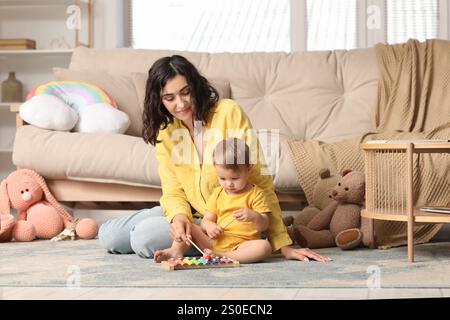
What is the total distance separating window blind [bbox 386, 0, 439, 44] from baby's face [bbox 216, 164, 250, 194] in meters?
2.93

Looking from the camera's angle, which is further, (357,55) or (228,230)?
(357,55)

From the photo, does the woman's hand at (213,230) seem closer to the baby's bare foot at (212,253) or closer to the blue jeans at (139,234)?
the baby's bare foot at (212,253)

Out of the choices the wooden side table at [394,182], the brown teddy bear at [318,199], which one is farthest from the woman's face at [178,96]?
the brown teddy bear at [318,199]

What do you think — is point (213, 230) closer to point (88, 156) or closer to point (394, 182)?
point (394, 182)

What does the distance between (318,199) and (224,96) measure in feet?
3.22

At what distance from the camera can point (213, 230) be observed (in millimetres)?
2203

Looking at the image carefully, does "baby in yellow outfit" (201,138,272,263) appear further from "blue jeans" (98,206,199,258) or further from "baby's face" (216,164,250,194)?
"blue jeans" (98,206,199,258)

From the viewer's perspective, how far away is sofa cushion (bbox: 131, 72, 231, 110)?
3600mm

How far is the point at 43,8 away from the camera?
5.16 meters

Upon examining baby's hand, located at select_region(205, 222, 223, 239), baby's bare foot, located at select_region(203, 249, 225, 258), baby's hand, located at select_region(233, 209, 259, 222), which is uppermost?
baby's hand, located at select_region(233, 209, 259, 222)

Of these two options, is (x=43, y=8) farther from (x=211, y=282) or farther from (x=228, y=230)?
(x=211, y=282)

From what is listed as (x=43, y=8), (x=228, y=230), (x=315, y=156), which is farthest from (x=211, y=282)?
(x=43, y=8)

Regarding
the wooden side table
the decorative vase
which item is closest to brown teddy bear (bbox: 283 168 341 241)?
the wooden side table
